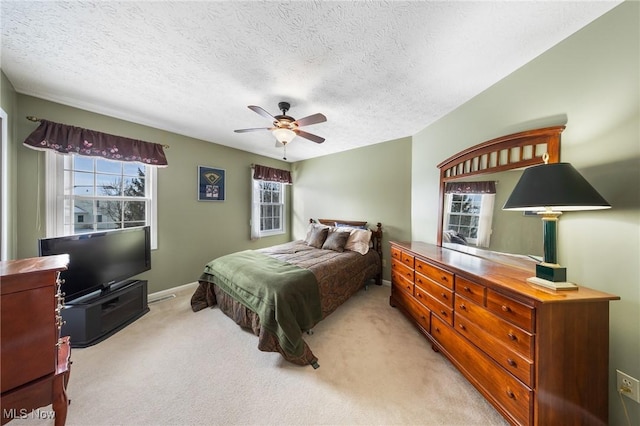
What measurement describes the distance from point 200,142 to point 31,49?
1.93 m

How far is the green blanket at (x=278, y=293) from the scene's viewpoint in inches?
70.0

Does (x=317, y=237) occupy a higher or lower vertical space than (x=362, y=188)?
lower

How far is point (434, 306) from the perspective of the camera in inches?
74.9

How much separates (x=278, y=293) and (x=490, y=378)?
162 centimetres

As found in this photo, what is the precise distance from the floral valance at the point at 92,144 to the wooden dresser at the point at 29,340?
200 centimetres

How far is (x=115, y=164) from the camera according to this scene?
2.73 metres

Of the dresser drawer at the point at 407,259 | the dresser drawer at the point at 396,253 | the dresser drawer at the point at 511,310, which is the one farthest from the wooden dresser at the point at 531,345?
the dresser drawer at the point at 396,253

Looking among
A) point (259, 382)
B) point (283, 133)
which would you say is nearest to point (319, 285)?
point (259, 382)

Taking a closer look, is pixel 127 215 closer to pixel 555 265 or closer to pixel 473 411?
pixel 473 411

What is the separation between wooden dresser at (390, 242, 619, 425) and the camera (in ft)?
3.49

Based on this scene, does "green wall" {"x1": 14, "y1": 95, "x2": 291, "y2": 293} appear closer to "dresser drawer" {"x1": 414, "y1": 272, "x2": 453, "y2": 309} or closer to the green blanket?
the green blanket

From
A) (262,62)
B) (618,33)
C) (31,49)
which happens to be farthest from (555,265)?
(31,49)

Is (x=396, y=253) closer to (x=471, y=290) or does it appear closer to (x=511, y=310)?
(x=471, y=290)

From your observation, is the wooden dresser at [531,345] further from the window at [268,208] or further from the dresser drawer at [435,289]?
the window at [268,208]
